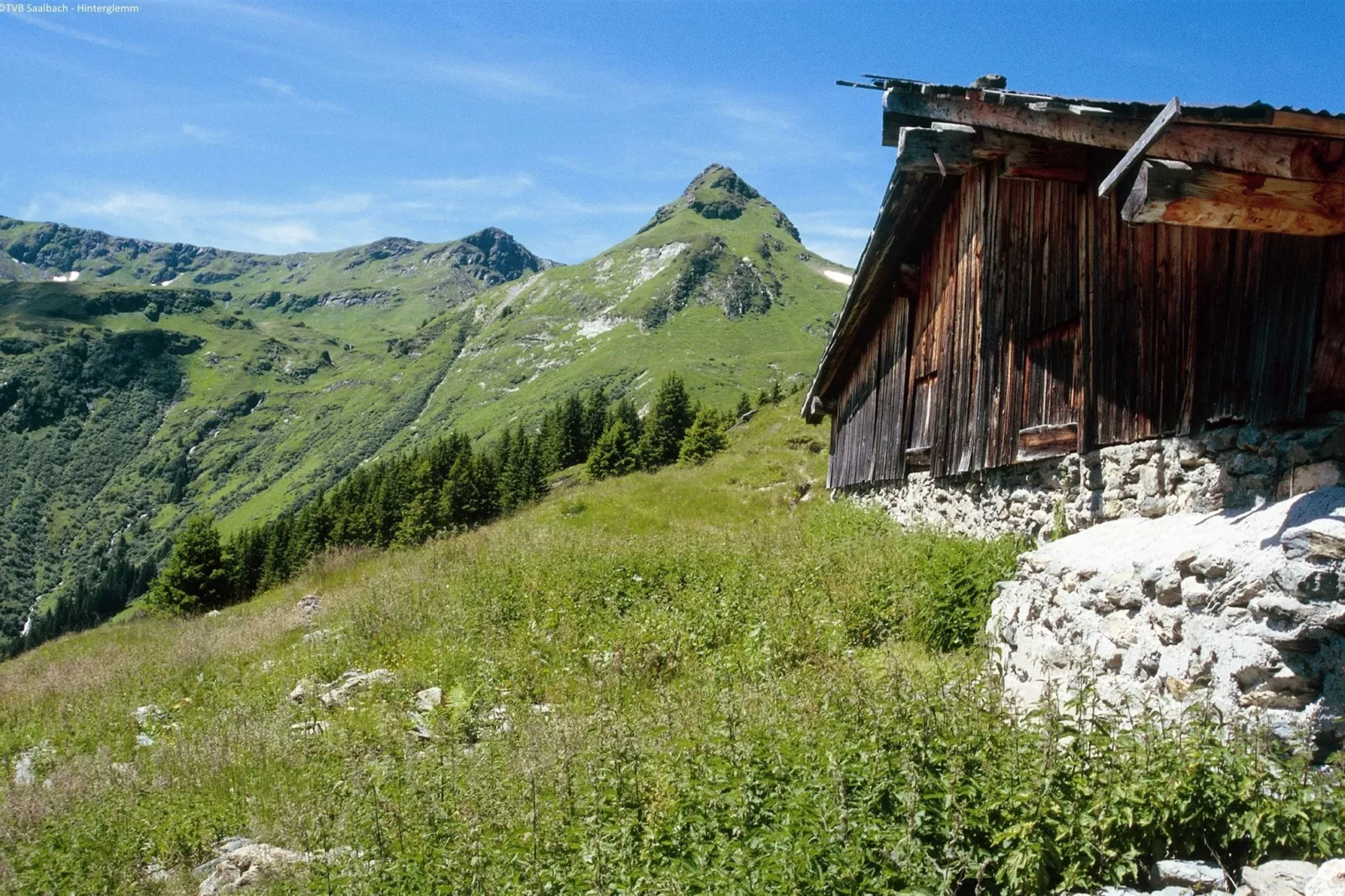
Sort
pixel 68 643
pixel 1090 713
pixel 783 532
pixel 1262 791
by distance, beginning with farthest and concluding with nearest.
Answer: pixel 68 643 → pixel 783 532 → pixel 1090 713 → pixel 1262 791

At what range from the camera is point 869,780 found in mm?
4617

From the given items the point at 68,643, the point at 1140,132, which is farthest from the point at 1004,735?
the point at 68,643

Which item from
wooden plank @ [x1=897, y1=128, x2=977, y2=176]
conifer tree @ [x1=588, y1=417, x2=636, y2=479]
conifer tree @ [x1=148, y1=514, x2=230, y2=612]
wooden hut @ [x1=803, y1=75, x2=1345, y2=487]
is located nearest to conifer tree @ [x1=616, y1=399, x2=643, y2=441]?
conifer tree @ [x1=588, y1=417, x2=636, y2=479]

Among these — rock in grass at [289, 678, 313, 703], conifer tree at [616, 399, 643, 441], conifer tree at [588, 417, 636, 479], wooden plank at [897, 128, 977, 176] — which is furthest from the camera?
conifer tree at [616, 399, 643, 441]

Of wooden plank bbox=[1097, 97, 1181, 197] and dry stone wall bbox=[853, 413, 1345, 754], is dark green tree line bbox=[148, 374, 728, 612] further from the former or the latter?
wooden plank bbox=[1097, 97, 1181, 197]

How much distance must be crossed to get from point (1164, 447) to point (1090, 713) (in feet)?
9.24

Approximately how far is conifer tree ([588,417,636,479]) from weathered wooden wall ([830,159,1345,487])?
35569 mm

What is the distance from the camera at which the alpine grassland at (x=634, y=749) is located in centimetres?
413

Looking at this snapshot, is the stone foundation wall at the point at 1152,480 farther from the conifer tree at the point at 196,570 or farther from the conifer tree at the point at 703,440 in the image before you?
the conifer tree at the point at 196,570

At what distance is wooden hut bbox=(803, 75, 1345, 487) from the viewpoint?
554 cm

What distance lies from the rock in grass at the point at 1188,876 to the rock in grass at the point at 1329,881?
20.4 inches

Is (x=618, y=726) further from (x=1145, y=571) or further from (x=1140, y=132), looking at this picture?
(x=1140, y=132)

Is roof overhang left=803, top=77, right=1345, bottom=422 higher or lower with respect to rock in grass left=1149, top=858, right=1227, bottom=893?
higher

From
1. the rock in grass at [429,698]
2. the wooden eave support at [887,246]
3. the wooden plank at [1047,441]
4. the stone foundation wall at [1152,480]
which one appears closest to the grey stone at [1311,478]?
the stone foundation wall at [1152,480]
